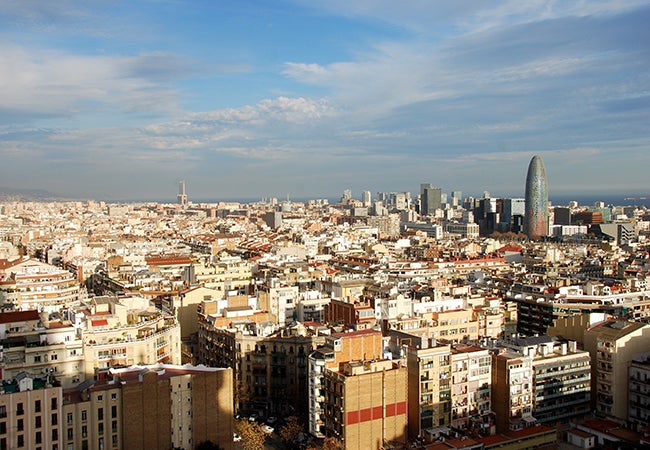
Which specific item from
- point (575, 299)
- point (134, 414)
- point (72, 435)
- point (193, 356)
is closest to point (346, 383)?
point (134, 414)

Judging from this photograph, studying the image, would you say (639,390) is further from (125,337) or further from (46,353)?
(46,353)

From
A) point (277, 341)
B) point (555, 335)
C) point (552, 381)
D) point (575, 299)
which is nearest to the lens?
point (552, 381)

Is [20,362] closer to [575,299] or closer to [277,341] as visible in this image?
[277,341]

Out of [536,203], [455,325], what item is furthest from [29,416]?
[536,203]

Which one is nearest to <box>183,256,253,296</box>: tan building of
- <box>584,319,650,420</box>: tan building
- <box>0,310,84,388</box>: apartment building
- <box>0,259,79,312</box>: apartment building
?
<box>0,259,79,312</box>: apartment building

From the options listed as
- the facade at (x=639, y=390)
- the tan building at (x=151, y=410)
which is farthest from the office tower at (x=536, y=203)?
the tan building at (x=151, y=410)

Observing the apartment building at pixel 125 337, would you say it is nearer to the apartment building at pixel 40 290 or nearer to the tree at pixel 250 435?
the tree at pixel 250 435
